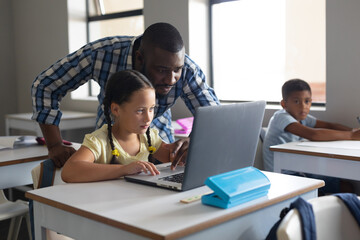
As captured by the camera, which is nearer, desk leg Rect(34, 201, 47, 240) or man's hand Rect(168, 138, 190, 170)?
desk leg Rect(34, 201, 47, 240)

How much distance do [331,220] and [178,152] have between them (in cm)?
71

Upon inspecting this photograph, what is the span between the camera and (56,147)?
6.41ft

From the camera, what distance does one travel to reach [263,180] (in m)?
1.35

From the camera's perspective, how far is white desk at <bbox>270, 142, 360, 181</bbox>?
2148mm

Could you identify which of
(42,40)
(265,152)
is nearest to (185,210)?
(265,152)

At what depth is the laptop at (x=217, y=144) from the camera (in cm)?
127

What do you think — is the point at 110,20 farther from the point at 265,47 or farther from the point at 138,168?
the point at 138,168

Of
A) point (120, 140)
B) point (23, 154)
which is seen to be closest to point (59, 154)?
point (120, 140)

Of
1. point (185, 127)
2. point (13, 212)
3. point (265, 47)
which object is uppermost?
point (265, 47)

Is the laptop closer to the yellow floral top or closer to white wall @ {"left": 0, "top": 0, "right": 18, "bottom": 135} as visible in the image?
the yellow floral top

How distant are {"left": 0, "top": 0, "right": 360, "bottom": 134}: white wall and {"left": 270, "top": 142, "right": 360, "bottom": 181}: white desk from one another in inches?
27.8

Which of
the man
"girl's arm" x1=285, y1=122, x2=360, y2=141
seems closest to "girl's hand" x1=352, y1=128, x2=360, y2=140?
"girl's arm" x1=285, y1=122, x2=360, y2=141

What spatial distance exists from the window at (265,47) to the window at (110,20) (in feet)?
3.00

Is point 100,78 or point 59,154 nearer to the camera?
point 59,154
